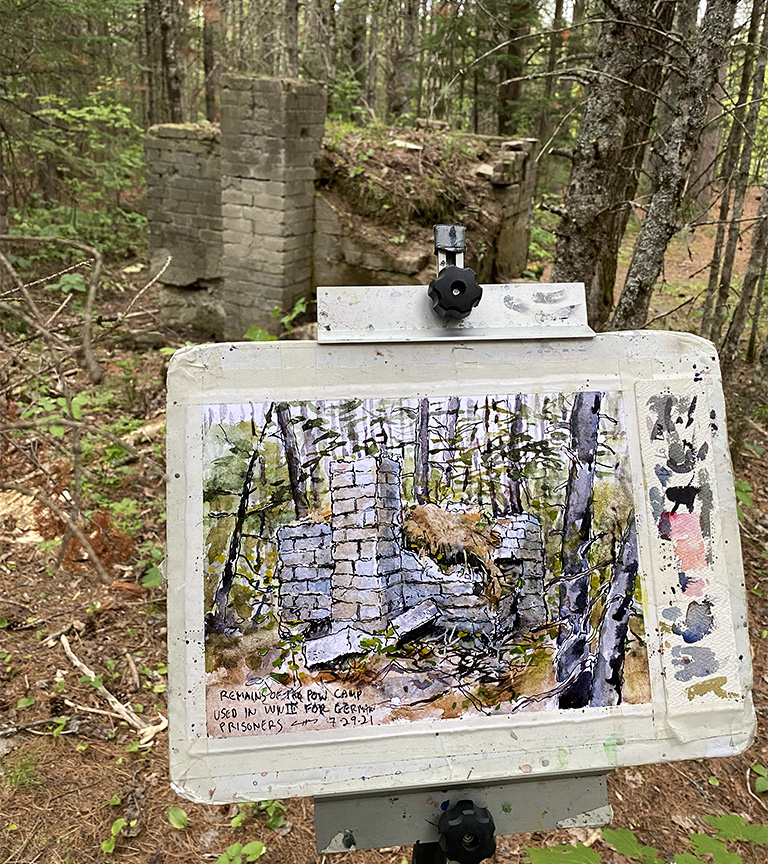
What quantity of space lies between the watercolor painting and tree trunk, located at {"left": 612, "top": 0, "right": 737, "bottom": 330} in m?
2.03

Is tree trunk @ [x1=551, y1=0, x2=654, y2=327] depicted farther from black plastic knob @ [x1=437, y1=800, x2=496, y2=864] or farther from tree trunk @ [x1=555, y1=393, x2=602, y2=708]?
black plastic knob @ [x1=437, y1=800, x2=496, y2=864]

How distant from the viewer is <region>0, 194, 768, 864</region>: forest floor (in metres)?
2.70

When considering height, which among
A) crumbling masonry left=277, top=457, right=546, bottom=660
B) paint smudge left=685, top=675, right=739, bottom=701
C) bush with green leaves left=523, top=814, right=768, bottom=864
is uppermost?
crumbling masonry left=277, top=457, right=546, bottom=660

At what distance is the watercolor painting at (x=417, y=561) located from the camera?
1.58 meters

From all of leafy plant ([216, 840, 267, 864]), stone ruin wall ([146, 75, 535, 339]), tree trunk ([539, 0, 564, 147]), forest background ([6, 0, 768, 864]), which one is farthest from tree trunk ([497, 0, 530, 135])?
leafy plant ([216, 840, 267, 864])

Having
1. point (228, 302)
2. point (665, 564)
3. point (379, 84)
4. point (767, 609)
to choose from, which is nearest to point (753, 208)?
point (379, 84)

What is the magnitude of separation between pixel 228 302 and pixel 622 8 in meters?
4.85

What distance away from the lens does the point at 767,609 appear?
3.90 m

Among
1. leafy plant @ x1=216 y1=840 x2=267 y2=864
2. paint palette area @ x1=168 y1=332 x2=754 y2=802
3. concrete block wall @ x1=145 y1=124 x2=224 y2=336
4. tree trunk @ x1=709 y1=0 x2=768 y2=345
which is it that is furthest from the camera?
concrete block wall @ x1=145 y1=124 x2=224 y2=336

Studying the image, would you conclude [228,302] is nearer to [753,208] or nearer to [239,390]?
[239,390]

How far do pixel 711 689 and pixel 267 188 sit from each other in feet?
20.7

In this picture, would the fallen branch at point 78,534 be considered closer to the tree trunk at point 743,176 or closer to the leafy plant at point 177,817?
the leafy plant at point 177,817

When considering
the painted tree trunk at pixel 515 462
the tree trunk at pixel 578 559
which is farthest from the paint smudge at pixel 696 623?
the painted tree trunk at pixel 515 462

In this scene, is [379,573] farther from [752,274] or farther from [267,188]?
[267,188]
